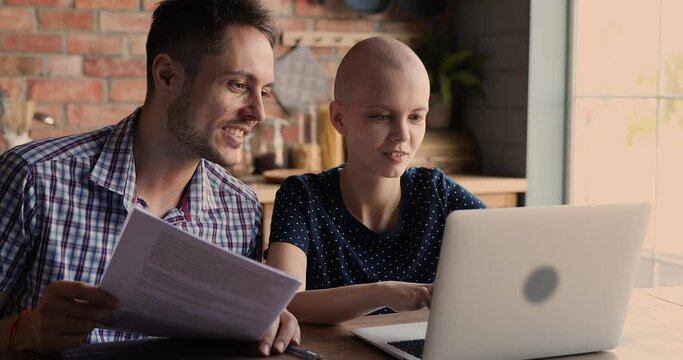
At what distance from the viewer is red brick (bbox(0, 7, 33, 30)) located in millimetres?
3385

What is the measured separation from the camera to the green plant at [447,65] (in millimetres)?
3865

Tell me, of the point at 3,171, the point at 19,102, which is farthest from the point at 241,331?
the point at 19,102

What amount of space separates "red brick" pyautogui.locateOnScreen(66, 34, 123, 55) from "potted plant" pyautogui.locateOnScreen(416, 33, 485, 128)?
4.15 ft

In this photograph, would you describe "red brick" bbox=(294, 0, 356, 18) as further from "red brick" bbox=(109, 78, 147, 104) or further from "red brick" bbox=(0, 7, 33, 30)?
"red brick" bbox=(0, 7, 33, 30)

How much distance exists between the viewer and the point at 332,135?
3.69 meters

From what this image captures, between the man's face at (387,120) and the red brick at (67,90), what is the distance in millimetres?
1914

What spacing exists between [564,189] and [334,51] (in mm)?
1127

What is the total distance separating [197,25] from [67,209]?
0.44 meters

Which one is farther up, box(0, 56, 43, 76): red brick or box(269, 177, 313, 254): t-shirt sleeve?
box(0, 56, 43, 76): red brick

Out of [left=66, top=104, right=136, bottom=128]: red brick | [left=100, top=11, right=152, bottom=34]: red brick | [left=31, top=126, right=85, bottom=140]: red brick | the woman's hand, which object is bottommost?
the woman's hand

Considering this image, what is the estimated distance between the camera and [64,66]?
3.50 meters

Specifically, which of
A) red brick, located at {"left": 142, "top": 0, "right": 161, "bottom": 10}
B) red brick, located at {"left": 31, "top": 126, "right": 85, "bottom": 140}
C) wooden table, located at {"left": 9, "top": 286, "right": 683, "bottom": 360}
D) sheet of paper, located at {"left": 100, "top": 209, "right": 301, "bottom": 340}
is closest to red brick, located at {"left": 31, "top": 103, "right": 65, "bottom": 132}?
red brick, located at {"left": 31, "top": 126, "right": 85, "bottom": 140}

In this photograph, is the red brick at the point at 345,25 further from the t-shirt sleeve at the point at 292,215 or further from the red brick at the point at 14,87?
the t-shirt sleeve at the point at 292,215

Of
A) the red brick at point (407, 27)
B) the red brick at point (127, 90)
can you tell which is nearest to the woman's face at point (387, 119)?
the red brick at point (127, 90)
